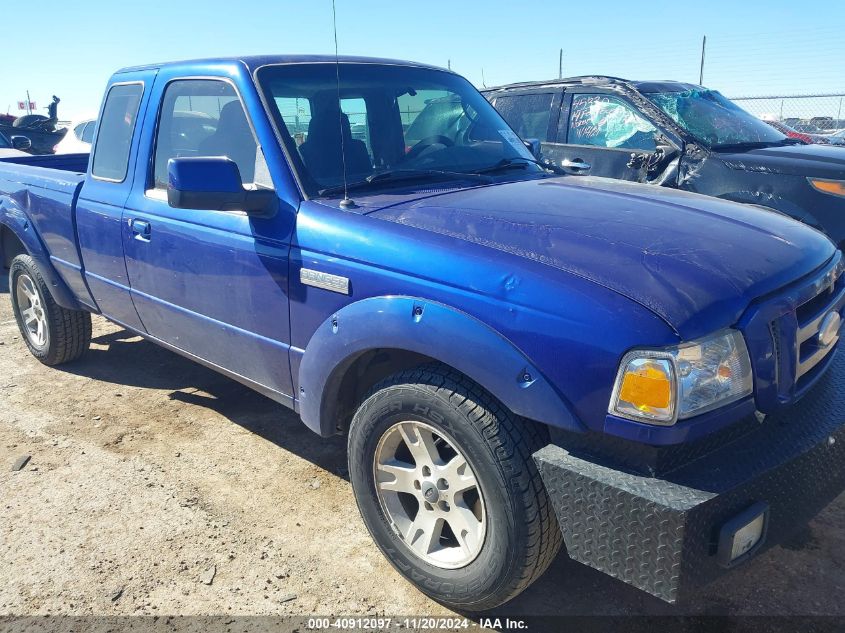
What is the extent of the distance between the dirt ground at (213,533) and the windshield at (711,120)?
11.9 ft

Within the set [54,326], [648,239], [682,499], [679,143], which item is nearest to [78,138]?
[54,326]

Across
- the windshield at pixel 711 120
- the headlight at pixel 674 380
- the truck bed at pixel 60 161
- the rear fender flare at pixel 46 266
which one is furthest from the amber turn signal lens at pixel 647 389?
the truck bed at pixel 60 161

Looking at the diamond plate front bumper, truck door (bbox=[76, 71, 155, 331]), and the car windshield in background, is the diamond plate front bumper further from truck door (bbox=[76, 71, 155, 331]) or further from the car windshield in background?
truck door (bbox=[76, 71, 155, 331])

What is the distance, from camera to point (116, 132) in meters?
3.90

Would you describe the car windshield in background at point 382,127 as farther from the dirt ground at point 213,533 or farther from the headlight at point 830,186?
the headlight at point 830,186

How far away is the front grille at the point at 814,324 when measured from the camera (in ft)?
7.13

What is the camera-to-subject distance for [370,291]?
2383mm

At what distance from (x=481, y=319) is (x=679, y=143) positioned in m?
4.20

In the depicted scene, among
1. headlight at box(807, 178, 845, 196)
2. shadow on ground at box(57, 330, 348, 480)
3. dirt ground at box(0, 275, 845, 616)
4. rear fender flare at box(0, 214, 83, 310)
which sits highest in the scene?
headlight at box(807, 178, 845, 196)

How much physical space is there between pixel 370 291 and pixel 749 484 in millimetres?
1298

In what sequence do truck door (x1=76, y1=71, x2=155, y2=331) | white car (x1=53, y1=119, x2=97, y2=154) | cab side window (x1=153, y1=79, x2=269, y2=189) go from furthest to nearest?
white car (x1=53, y1=119, x2=97, y2=154) → truck door (x1=76, y1=71, x2=155, y2=331) → cab side window (x1=153, y1=79, x2=269, y2=189)

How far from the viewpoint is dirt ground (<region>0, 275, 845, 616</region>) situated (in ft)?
8.28

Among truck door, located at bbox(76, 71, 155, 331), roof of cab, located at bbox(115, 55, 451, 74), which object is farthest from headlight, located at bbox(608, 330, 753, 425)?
truck door, located at bbox(76, 71, 155, 331)

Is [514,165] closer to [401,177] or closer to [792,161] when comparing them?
[401,177]
